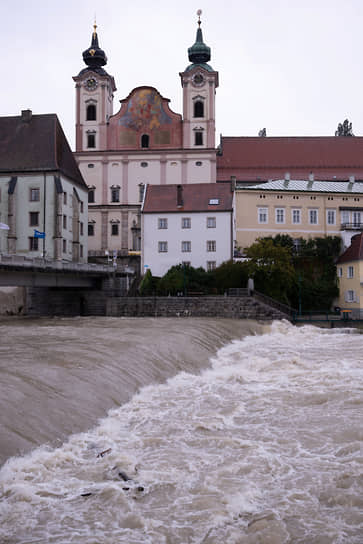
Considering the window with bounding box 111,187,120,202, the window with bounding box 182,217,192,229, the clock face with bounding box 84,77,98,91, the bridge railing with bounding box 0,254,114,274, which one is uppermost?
the clock face with bounding box 84,77,98,91

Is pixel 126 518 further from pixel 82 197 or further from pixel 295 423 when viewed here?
pixel 82 197

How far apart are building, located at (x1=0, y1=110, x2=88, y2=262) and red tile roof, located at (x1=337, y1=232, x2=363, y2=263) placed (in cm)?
2638

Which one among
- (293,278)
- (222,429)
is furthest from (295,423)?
(293,278)

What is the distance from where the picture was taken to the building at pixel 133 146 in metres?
64.5

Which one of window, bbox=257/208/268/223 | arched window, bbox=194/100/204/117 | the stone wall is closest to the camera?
the stone wall

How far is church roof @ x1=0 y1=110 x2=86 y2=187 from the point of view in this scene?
52.0 metres

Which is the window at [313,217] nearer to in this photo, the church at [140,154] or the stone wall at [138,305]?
the church at [140,154]

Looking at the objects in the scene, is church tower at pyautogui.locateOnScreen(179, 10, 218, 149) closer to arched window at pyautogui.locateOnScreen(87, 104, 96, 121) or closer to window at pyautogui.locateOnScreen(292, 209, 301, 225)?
arched window at pyautogui.locateOnScreen(87, 104, 96, 121)

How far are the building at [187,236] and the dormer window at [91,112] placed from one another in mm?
23601

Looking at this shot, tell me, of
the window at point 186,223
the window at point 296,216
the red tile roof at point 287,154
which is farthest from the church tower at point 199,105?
the window at point 186,223

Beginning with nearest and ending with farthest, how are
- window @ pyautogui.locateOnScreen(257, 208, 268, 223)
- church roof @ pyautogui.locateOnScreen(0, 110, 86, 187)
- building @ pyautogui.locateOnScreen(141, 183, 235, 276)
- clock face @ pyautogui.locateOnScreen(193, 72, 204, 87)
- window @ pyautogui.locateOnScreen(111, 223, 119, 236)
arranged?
building @ pyautogui.locateOnScreen(141, 183, 235, 276) < window @ pyautogui.locateOnScreen(257, 208, 268, 223) < church roof @ pyautogui.locateOnScreen(0, 110, 86, 187) < window @ pyautogui.locateOnScreen(111, 223, 119, 236) < clock face @ pyautogui.locateOnScreen(193, 72, 204, 87)

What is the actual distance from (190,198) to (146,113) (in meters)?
21.3

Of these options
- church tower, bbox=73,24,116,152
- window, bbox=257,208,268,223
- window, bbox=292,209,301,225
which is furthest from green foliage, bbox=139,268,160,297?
church tower, bbox=73,24,116,152

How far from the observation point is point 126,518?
244 inches
